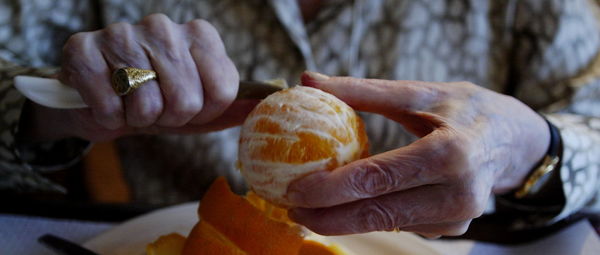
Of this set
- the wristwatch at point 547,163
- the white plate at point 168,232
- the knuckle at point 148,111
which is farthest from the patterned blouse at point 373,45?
the knuckle at point 148,111

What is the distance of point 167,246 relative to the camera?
0.54 metres

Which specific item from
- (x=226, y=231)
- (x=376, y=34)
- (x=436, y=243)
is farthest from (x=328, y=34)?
(x=226, y=231)

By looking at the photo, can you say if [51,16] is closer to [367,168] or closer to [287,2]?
[287,2]

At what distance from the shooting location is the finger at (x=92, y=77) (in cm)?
53

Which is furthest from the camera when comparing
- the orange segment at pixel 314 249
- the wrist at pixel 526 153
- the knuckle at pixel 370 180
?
the wrist at pixel 526 153

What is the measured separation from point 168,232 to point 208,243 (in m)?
0.18

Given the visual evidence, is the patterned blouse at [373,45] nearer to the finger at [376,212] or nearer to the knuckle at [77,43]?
the knuckle at [77,43]

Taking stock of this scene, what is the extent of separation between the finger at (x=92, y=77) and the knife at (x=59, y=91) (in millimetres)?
14

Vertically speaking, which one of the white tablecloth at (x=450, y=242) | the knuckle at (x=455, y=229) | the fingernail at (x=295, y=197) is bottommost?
the white tablecloth at (x=450, y=242)

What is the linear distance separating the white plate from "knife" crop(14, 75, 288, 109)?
18 cm

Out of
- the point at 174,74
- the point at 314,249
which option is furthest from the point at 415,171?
the point at 174,74

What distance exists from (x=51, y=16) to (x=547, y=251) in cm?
93

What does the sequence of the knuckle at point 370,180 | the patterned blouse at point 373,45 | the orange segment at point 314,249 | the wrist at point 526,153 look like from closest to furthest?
the knuckle at point 370,180
the orange segment at point 314,249
the wrist at point 526,153
the patterned blouse at point 373,45

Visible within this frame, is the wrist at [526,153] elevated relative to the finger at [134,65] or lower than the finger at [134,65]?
lower
